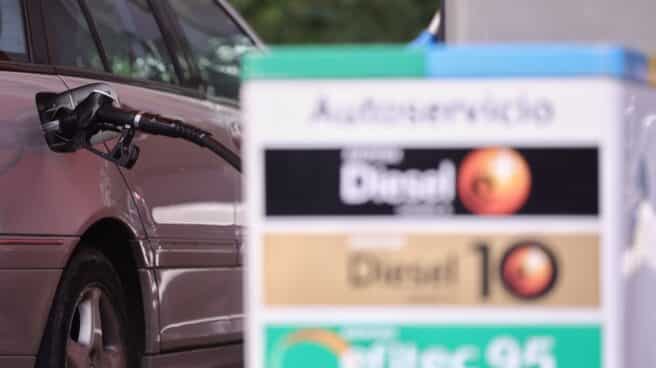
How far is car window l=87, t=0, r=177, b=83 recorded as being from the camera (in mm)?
7348

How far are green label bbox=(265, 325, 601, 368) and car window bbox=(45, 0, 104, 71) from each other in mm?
3027

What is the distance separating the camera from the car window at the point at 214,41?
841 centimetres

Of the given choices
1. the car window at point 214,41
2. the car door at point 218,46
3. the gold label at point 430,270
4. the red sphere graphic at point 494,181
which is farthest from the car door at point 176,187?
the red sphere graphic at point 494,181

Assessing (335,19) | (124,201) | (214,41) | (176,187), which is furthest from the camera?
(335,19)

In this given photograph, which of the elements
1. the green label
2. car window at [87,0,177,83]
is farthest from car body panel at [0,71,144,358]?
the green label

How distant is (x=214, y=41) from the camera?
870 cm

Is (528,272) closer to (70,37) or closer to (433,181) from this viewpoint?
(433,181)

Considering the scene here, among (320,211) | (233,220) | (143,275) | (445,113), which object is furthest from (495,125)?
(233,220)

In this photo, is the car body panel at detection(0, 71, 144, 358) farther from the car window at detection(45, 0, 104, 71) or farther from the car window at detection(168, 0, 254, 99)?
the car window at detection(168, 0, 254, 99)

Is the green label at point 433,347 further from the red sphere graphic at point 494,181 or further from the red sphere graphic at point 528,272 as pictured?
the red sphere graphic at point 494,181

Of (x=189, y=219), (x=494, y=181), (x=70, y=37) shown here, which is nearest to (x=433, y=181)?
(x=494, y=181)

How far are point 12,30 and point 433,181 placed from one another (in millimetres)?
3016

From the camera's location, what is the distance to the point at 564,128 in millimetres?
3709

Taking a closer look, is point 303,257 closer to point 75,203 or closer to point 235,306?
point 75,203
